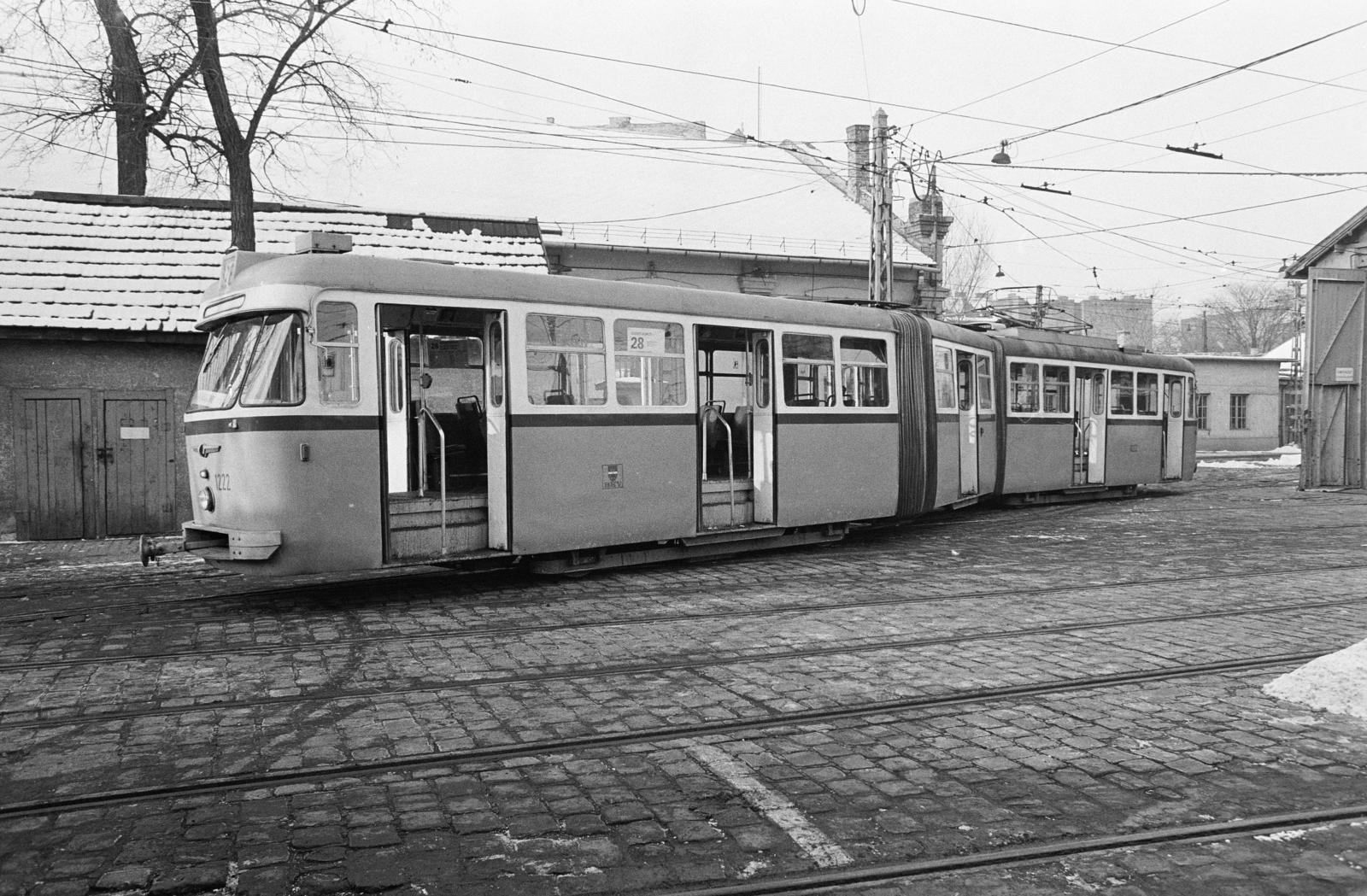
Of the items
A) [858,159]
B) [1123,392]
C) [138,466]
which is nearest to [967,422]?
[1123,392]

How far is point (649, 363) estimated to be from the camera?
459 inches

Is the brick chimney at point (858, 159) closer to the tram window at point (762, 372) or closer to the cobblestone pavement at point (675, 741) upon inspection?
the tram window at point (762, 372)

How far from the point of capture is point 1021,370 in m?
19.9

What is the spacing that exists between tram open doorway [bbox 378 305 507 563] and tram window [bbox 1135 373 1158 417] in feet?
55.0

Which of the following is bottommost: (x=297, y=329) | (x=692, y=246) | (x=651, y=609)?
(x=651, y=609)

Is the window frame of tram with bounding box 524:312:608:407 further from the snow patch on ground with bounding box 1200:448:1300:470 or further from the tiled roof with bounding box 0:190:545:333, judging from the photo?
the snow patch on ground with bounding box 1200:448:1300:470

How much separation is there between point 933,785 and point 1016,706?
1.53 metres

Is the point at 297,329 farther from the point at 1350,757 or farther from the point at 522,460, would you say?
the point at 1350,757

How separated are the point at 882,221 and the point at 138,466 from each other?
51.5ft

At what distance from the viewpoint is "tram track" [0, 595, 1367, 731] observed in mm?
6195

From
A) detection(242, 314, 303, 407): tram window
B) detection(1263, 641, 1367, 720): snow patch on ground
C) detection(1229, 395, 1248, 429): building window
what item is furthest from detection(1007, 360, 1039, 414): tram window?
detection(1229, 395, 1248, 429): building window

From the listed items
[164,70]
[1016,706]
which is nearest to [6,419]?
[164,70]

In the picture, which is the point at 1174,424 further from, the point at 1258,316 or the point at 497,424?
the point at 1258,316

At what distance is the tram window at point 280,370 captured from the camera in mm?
9195
